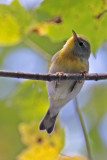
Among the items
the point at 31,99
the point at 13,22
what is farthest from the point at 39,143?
the point at 13,22

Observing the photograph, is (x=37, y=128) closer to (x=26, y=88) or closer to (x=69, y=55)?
(x=26, y=88)

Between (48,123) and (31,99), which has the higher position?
(31,99)

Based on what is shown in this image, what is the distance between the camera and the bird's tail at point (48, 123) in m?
3.26

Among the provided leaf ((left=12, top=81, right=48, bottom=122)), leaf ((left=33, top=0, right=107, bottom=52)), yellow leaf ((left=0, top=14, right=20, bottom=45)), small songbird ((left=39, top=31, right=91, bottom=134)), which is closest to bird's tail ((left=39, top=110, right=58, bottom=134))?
small songbird ((left=39, top=31, right=91, bottom=134))

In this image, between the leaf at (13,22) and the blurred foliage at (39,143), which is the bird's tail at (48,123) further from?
the leaf at (13,22)

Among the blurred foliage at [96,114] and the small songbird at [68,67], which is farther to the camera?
the blurred foliage at [96,114]

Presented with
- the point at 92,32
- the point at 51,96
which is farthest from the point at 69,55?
the point at 92,32

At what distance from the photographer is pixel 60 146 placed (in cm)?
273

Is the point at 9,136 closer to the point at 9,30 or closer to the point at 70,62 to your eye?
the point at 70,62

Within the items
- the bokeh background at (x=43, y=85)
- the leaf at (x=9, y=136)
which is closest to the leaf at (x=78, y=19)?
the bokeh background at (x=43, y=85)

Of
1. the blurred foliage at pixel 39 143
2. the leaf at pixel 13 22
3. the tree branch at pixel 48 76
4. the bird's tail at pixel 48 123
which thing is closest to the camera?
the tree branch at pixel 48 76

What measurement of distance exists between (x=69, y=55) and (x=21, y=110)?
0.77 m

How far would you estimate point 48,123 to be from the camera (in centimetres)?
337

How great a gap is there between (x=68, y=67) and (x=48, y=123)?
0.85 m
